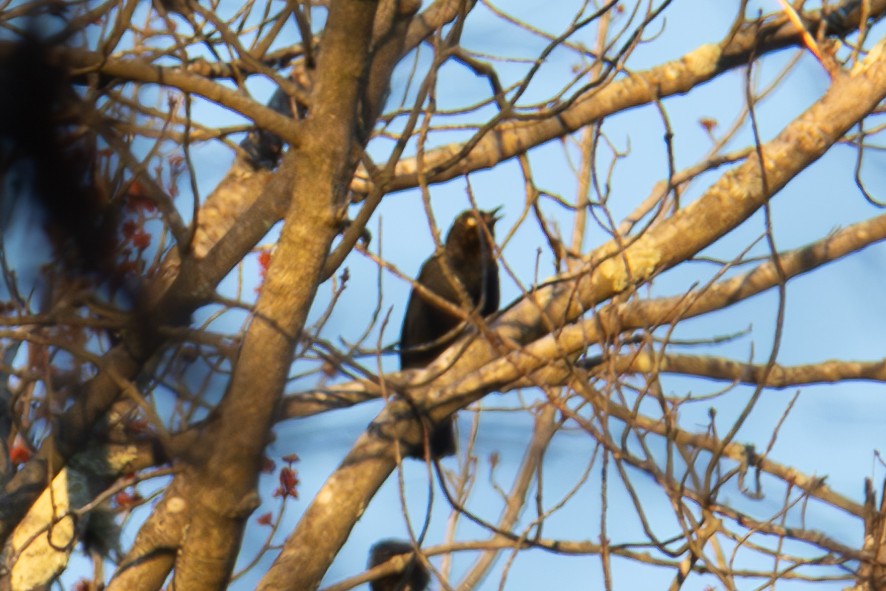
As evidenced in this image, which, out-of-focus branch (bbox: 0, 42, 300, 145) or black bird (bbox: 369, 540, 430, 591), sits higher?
out-of-focus branch (bbox: 0, 42, 300, 145)

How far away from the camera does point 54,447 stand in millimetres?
2477

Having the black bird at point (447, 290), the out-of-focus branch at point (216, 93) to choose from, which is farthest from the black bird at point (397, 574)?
the black bird at point (447, 290)

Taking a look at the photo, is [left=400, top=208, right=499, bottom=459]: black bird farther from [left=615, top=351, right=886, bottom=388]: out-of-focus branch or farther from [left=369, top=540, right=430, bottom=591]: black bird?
[left=615, top=351, right=886, bottom=388]: out-of-focus branch

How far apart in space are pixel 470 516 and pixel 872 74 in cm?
145

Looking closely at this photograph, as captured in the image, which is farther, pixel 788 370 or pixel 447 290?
pixel 447 290

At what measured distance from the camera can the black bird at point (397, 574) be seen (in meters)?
3.15

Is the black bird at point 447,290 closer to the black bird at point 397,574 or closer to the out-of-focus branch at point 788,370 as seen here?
the black bird at point 397,574

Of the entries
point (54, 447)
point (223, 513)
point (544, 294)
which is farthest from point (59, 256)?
point (544, 294)

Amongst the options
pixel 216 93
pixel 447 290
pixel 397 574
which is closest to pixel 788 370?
pixel 397 574

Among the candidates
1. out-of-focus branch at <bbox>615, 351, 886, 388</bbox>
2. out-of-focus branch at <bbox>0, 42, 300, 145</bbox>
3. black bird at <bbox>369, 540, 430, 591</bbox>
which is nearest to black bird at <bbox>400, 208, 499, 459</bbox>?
black bird at <bbox>369, 540, 430, 591</bbox>

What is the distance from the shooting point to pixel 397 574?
3133 millimetres

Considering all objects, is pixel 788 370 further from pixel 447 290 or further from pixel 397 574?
pixel 447 290

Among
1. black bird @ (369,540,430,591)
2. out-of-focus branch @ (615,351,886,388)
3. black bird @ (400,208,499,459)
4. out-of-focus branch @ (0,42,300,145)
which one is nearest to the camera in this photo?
out-of-focus branch @ (0,42,300,145)

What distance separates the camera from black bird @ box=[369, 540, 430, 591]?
3.15m
